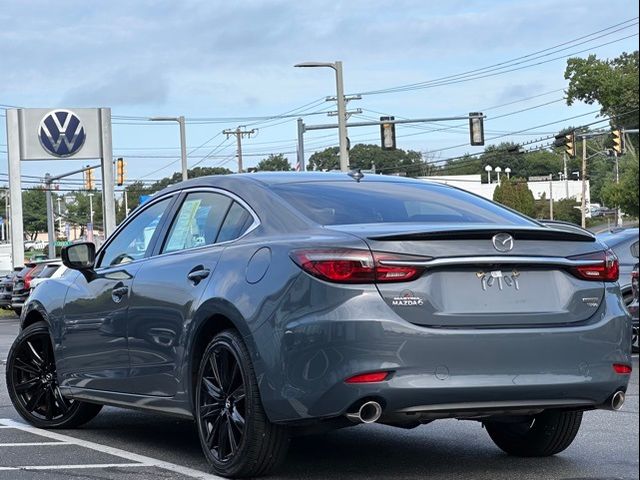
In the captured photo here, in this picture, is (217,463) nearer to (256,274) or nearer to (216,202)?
(256,274)

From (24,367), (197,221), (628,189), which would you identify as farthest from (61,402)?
(628,189)

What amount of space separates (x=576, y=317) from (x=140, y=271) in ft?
8.51

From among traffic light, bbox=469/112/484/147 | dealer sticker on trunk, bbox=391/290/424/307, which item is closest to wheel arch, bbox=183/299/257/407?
dealer sticker on trunk, bbox=391/290/424/307

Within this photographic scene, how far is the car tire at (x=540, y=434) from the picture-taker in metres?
6.45

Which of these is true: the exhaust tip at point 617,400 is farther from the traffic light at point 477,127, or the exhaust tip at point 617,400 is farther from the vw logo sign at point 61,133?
the vw logo sign at point 61,133

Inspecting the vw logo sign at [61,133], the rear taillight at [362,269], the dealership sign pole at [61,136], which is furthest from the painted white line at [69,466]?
the vw logo sign at [61,133]

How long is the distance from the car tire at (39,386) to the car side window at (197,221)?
166 centimetres

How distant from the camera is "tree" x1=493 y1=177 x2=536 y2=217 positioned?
100162 millimetres

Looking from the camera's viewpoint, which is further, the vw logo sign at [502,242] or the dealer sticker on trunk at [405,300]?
the vw logo sign at [502,242]

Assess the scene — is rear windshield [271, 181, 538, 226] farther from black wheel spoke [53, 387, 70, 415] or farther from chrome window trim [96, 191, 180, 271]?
black wheel spoke [53, 387, 70, 415]

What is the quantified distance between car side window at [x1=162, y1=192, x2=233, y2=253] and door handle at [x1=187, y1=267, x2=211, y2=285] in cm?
24

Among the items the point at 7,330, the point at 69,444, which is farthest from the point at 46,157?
the point at 69,444

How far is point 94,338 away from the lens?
7348 millimetres

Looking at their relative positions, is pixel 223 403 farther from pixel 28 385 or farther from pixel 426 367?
pixel 28 385
